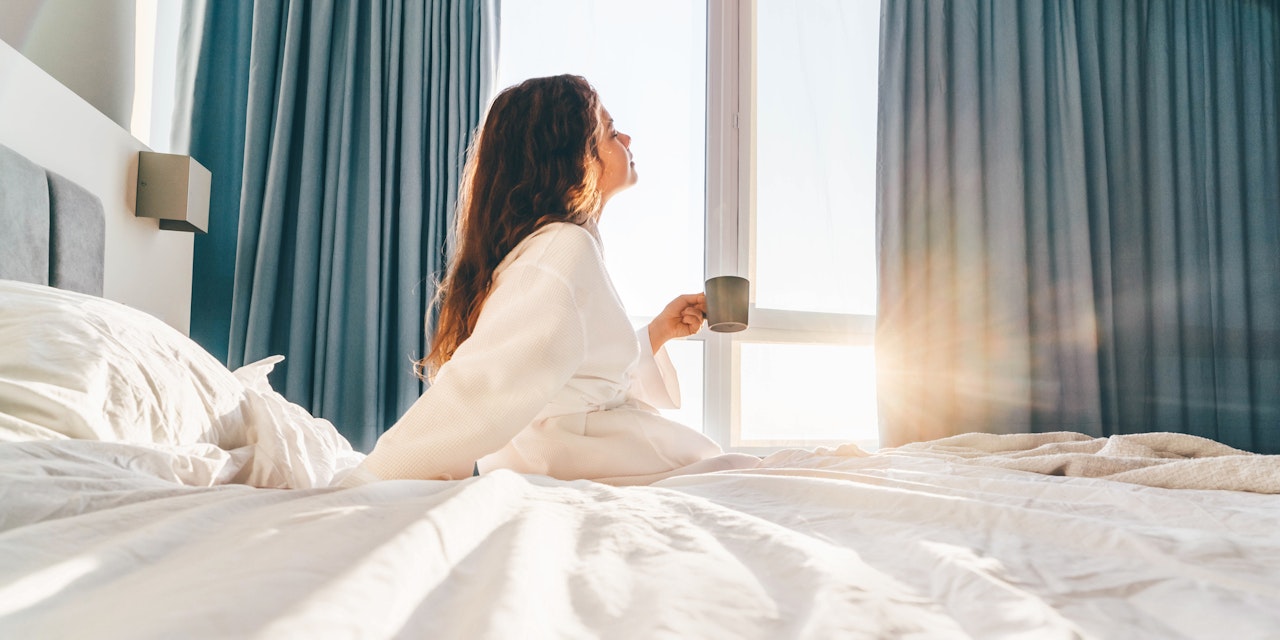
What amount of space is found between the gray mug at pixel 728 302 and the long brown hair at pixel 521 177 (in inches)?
11.9

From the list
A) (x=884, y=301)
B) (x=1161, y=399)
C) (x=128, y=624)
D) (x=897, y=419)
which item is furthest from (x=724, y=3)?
(x=128, y=624)

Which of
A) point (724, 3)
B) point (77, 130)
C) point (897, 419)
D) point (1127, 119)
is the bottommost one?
point (897, 419)

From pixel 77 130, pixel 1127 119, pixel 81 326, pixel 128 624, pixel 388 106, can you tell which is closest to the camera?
pixel 128 624

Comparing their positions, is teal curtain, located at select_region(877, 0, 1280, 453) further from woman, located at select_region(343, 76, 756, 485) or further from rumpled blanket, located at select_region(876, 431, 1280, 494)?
woman, located at select_region(343, 76, 756, 485)

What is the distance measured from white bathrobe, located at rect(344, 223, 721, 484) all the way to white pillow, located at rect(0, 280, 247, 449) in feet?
0.72

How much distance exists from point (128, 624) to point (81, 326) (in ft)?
2.23

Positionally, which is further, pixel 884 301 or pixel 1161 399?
pixel 1161 399

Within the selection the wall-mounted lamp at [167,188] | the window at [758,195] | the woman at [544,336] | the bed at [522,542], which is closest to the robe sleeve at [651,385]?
the woman at [544,336]

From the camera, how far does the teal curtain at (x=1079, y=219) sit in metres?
2.73

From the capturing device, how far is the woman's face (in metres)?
1.57

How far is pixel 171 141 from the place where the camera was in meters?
2.09

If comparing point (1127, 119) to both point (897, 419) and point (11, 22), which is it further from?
point (11, 22)

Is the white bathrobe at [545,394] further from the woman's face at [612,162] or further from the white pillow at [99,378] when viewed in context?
the woman's face at [612,162]

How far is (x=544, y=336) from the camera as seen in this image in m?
1.02
